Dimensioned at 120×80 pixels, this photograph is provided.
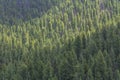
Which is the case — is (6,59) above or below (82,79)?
above

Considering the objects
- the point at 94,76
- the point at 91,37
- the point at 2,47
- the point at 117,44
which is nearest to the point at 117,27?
the point at 91,37

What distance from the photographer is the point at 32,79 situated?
112000mm

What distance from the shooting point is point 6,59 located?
538 ft

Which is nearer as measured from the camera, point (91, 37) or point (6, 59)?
point (91, 37)

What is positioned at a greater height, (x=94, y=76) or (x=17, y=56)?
(x=17, y=56)

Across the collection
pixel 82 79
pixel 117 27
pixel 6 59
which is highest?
pixel 117 27

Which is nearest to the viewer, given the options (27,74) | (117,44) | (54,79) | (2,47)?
(54,79)

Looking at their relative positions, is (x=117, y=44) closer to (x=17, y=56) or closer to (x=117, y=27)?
(x=117, y=27)

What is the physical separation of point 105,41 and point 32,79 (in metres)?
40.2

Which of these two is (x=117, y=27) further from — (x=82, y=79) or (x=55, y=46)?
(x=82, y=79)

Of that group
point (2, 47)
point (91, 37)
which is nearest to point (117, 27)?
point (91, 37)

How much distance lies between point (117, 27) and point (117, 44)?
26.4 meters

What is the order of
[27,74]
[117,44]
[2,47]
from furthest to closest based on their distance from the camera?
1. [2,47]
2. [117,44]
3. [27,74]

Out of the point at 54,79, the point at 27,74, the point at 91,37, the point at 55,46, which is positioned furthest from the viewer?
the point at 55,46
